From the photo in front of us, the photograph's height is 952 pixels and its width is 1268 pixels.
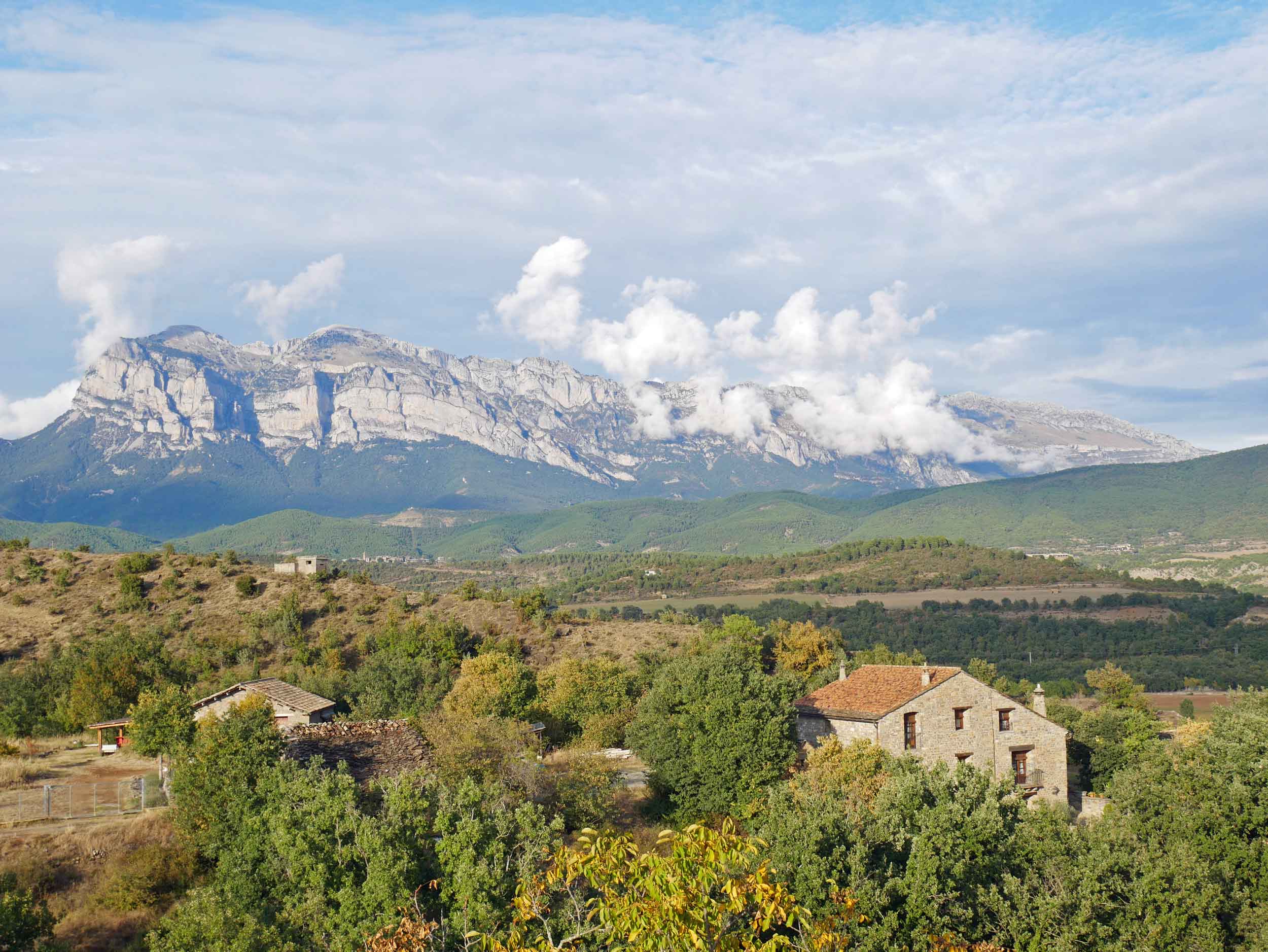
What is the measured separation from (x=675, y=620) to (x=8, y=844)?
3337 inches

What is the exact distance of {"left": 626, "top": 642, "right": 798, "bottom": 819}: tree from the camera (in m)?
40.7

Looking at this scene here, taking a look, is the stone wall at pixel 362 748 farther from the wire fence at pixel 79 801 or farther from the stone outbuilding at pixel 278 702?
the stone outbuilding at pixel 278 702

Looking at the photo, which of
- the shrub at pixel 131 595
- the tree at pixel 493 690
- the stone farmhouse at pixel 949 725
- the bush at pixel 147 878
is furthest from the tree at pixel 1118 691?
the shrub at pixel 131 595

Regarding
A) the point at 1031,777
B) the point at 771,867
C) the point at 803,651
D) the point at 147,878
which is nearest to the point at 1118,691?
the point at 803,651

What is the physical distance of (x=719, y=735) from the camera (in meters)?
41.5

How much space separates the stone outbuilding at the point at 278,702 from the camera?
4712 cm

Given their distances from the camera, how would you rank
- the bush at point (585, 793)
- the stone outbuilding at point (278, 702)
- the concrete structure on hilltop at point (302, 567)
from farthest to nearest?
the concrete structure on hilltop at point (302, 567)
the stone outbuilding at point (278, 702)
the bush at point (585, 793)

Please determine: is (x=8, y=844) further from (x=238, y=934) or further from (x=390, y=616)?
(x=390, y=616)

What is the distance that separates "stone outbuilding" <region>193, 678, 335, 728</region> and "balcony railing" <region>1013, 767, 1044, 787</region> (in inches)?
1290

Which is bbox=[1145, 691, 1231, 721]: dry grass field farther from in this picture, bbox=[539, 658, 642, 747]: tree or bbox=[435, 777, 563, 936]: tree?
bbox=[435, 777, 563, 936]: tree

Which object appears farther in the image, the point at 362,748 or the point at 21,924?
the point at 362,748

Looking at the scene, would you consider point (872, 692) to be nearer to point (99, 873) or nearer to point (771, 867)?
point (771, 867)

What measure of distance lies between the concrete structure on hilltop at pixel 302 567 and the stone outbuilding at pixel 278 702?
154 feet

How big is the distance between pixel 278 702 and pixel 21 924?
27.5 meters
